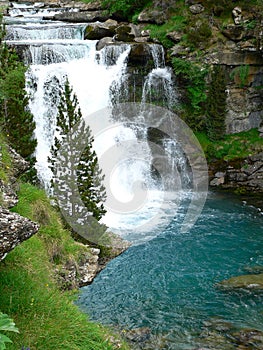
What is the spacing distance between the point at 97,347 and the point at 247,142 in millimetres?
23010

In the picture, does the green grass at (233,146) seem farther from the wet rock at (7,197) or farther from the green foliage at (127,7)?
the wet rock at (7,197)

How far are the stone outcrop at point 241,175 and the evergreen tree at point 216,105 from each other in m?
2.44

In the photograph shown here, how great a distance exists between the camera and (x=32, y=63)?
1039 inches

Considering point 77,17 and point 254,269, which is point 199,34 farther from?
point 254,269

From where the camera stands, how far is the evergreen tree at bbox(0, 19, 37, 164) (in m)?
18.3

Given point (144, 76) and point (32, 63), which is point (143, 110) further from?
point (32, 63)

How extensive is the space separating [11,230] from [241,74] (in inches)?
951

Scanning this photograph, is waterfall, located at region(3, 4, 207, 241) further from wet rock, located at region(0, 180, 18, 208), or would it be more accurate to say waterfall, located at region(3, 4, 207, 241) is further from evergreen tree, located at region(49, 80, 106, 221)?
wet rock, located at region(0, 180, 18, 208)

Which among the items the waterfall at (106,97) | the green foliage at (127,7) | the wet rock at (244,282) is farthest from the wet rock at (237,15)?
the wet rock at (244,282)

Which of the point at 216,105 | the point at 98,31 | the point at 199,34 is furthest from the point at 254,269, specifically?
the point at 98,31

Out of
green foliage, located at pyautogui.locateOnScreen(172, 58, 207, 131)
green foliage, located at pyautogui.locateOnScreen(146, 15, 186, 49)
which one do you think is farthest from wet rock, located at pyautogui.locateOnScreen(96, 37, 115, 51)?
green foliage, located at pyautogui.locateOnScreen(172, 58, 207, 131)

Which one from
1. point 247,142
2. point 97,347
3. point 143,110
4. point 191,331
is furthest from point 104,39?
point 97,347

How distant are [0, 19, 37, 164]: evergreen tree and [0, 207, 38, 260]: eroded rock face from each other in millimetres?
11510

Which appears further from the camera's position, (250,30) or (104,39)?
(104,39)
